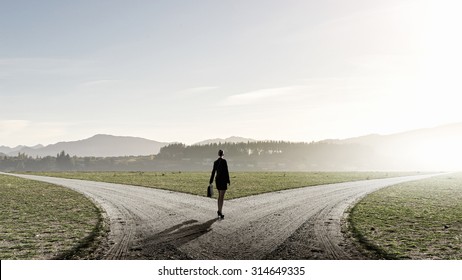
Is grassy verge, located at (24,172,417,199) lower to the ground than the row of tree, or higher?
lower

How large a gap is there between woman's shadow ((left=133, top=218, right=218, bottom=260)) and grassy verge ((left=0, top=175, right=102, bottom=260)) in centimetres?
199

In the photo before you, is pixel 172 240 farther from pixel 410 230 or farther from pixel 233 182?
pixel 233 182

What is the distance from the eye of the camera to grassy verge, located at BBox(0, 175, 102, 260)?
1098 cm

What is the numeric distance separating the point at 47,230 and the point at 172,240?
580 centimetres

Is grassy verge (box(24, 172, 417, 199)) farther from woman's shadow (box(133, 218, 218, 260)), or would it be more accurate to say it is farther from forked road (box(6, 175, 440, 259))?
woman's shadow (box(133, 218, 218, 260))

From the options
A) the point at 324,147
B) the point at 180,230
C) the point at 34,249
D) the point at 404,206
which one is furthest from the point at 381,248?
the point at 324,147

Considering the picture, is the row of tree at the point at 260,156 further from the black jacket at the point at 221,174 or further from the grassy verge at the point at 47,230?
the black jacket at the point at 221,174

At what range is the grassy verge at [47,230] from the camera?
10984 mm

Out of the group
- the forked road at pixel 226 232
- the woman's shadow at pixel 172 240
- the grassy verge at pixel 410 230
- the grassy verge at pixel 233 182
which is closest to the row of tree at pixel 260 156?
the grassy verge at pixel 233 182

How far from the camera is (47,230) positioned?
1434cm

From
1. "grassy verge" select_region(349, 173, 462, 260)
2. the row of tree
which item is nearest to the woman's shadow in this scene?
"grassy verge" select_region(349, 173, 462, 260)

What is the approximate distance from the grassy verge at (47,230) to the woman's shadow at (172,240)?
199 cm

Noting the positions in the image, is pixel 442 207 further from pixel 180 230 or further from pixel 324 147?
pixel 324 147

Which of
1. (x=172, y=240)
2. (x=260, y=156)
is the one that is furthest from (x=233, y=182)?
(x=260, y=156)
